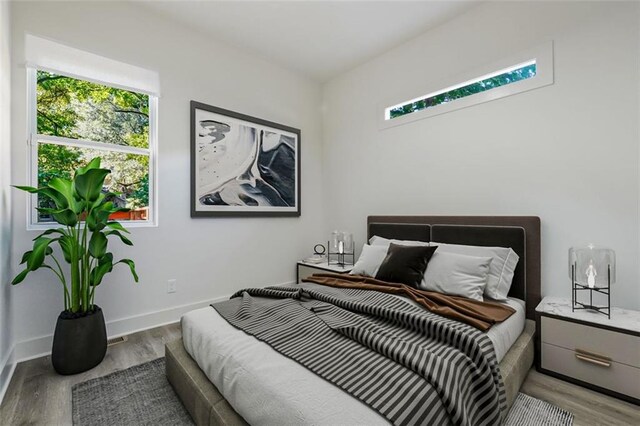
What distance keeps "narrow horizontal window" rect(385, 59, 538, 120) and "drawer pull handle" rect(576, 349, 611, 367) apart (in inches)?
82.4

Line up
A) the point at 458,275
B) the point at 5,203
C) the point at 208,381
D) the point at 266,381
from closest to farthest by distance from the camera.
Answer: the point at 266,381 < the point at 208,381 < the point at 5,203 < the point at 458,275

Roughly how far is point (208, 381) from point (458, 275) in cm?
181

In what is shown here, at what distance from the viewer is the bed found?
1.02 metres

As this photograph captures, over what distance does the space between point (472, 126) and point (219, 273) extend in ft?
9.85

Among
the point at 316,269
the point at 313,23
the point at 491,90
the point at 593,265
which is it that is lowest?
the point at 316,269

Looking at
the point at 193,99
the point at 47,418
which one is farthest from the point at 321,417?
the point at 193,99

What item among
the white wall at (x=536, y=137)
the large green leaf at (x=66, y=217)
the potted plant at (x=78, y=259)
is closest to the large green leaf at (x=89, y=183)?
the potted plant at (x=78, y=259)

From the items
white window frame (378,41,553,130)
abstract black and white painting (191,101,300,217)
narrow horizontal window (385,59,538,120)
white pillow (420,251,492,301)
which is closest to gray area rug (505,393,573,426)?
white pillow (420,251,492,301)

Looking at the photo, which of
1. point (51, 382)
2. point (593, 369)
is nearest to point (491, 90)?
point (593, 369)

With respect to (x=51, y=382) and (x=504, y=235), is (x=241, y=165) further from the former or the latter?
(x=504, y=235)

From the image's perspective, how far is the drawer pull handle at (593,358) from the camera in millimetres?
1724

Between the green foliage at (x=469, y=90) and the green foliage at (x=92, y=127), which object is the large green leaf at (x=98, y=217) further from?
the green foliage at (x=469, y=90)

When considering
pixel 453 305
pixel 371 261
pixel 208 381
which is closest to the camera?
pixel 208 381

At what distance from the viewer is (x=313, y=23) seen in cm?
293
